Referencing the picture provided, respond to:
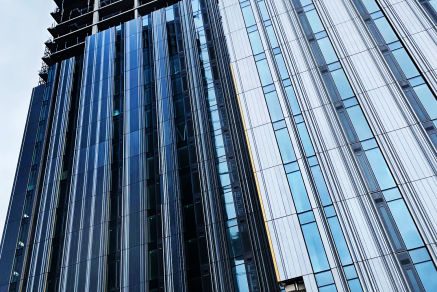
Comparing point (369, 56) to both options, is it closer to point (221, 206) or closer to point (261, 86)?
point (261, 86)

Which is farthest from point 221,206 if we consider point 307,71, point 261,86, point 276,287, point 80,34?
point 80,34

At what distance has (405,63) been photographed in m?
37.2

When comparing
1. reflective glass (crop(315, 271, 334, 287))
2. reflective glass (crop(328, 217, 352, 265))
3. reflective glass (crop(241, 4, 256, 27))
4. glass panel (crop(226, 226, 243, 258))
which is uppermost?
reflective glass (crop(241, 4, 256, 27))

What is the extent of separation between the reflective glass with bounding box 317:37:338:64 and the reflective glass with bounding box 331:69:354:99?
5.66ft

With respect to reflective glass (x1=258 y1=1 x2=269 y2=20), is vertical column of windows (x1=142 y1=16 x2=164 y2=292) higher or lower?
lower

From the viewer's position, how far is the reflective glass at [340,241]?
29219 mm

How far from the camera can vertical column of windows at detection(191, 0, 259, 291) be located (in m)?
35.6

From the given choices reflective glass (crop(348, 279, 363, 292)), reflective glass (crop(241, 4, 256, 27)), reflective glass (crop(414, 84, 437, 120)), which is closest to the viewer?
reflective glass (crop(348, 279, 363, 292))

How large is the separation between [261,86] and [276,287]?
1808 cm

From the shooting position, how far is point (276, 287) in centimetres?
3375

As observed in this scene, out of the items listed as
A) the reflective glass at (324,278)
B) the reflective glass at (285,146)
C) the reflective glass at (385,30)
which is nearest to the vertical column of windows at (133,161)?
the reflective glass at (285,146)

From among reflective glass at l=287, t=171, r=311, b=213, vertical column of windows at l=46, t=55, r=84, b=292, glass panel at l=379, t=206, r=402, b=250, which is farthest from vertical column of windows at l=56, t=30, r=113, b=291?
glass panel at l=379, t=206, r=402, b=250

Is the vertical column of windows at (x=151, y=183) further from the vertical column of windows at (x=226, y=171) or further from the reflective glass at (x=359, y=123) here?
the reflective glass at (x=359, y=123)

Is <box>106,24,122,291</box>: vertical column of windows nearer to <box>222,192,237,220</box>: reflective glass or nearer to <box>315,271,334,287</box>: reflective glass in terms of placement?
<box>222,192,237,220</box>: reflective glass
